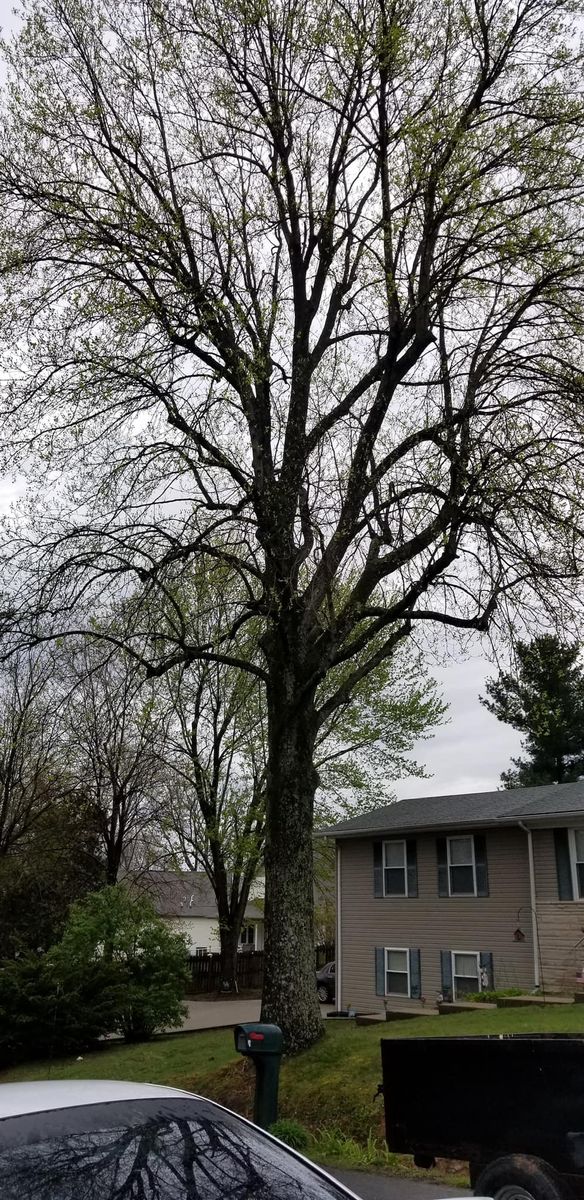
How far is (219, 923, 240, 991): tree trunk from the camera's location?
3518cm

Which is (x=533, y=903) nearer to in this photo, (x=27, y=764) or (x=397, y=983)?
(x=397, y=983)

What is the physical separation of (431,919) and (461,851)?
201 centimetres

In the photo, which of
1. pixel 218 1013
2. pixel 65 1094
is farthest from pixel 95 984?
pixel 65 1094

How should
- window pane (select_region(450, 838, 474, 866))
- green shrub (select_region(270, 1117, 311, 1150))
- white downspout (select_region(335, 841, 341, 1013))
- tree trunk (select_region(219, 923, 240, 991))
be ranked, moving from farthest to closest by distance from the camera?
tree trunk (select_region(219, 923, 240, 991))
white downspout (select_region(335, 841, 341, 1013))
window pane (select_region(450, 838, 474, 866))
green shrub (select_region(270, 1117, 311, 1150))

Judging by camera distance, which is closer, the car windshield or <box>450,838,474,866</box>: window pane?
the car windshield

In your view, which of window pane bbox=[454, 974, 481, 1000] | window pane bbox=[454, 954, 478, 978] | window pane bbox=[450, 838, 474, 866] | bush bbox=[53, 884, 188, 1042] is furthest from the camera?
window pane bbox=[450, 838, 474, 866]

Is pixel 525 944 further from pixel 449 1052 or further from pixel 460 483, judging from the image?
pixel 449 1052

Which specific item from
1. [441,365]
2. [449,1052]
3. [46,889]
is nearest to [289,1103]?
[449,1052]

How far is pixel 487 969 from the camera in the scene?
2352cm

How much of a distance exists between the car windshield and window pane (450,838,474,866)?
73.5ft

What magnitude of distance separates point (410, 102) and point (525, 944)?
58.9ft

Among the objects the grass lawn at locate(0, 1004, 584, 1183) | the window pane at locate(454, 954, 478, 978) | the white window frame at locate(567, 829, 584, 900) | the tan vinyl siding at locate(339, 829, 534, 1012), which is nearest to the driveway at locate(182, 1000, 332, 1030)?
the tan vinyl siding at locate(339, 829, 534, 1012)

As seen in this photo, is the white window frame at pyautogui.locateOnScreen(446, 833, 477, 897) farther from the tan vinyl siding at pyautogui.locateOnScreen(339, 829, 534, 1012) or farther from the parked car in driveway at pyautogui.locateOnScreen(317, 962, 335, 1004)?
the parked car in driveway at pyautogui.locateOnScreen(317, 962, 335, 1004)

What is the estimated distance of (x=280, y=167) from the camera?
1460 centimetres
